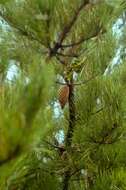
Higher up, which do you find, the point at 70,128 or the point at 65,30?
the point at 65,30

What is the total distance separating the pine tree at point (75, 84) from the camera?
114 centimetres

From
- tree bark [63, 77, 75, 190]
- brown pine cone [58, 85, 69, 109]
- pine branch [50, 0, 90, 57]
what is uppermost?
pine branch [50, 0, 90, 57]

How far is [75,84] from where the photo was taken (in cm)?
141

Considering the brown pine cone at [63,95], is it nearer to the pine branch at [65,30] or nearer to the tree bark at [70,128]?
the tree bark at [70,128]

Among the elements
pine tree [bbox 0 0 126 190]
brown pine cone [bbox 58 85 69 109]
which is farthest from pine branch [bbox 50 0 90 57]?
brown pine cone [bbox 58 85 69 109]

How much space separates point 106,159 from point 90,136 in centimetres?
10

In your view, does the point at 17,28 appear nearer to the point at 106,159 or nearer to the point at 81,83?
the point at 81,83

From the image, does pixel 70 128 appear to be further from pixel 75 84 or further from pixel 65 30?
pixel 65 30

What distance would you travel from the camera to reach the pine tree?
44.8 inches

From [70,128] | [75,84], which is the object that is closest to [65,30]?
[75,84]

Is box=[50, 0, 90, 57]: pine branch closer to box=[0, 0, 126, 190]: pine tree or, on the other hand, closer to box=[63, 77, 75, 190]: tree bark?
box=[0, 0, 126, 190]: pine tree

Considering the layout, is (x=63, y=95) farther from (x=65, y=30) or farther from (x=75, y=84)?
(x=65, y=30)

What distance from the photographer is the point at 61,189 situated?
4.84 ft

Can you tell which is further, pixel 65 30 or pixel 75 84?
pixel 75 84
